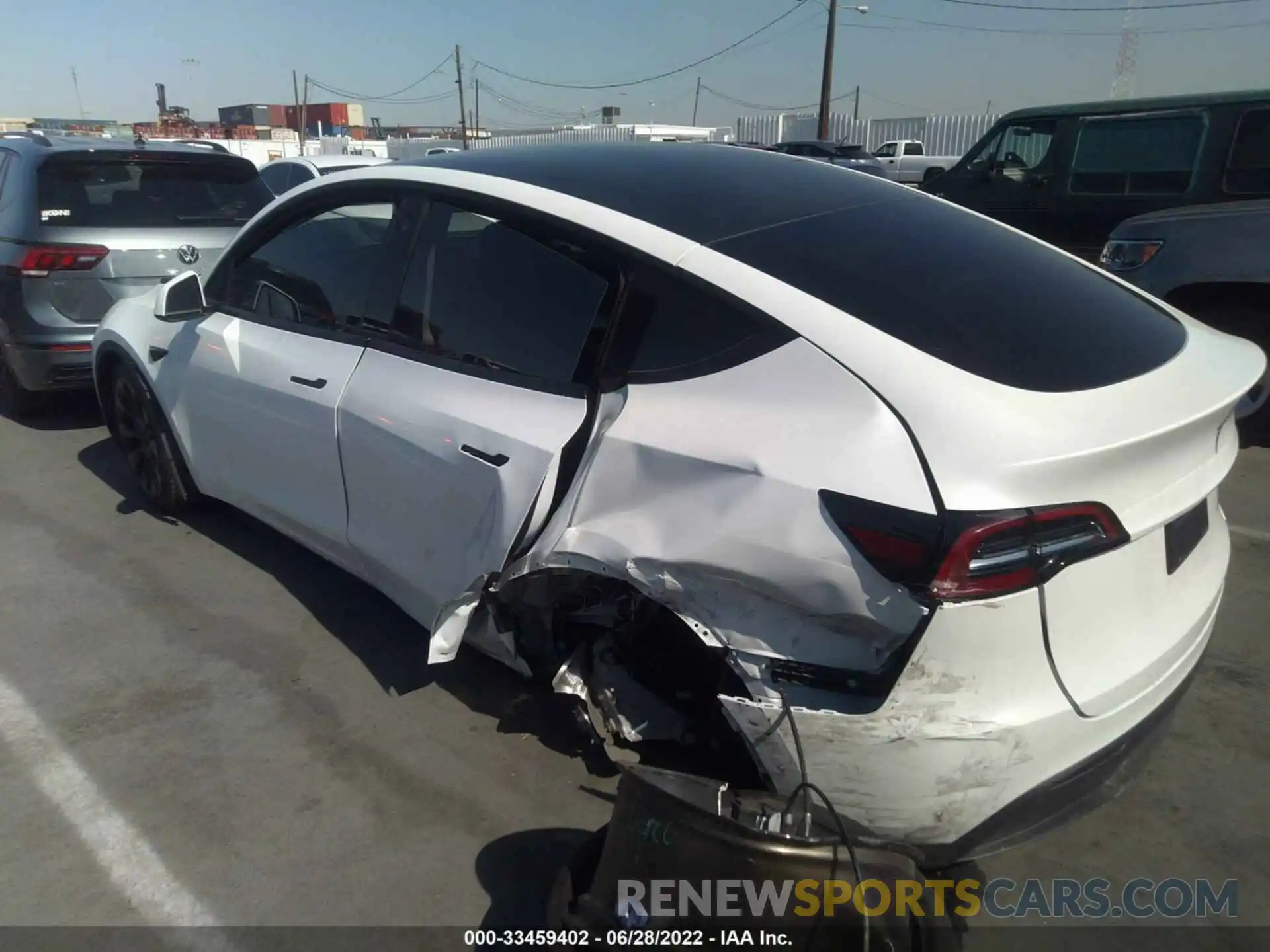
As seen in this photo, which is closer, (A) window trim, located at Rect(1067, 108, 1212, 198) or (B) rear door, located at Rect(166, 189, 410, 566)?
(B) rear door, located at Rect(166, 189, 410, 566)

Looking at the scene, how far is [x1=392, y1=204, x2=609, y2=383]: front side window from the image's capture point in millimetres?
2578

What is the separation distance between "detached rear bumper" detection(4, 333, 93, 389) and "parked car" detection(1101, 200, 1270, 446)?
598cm

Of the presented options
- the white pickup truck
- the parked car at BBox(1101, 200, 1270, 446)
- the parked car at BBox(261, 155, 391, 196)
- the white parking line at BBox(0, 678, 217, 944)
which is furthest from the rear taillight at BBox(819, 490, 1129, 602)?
the white pickup truck

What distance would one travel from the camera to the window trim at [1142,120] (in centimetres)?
686

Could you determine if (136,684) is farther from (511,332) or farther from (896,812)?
(896,812)

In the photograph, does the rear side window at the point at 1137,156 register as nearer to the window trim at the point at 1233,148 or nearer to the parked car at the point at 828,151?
the window trim at the point at 1233,148

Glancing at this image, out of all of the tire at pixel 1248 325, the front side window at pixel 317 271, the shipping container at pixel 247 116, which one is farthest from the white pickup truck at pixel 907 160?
the shipping container at pixel 247 116

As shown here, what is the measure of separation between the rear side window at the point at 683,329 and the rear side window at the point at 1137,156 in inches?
247

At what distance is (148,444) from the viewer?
4.56 m

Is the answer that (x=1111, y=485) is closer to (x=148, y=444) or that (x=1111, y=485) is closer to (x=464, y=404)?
(x=464, y=404)

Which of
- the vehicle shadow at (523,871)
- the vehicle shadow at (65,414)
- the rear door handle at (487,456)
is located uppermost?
the rear door handle at (487,456)

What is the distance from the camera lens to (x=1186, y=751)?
2.87 m

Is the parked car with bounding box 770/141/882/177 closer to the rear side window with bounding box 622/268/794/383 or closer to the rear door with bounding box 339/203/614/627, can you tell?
the rear door with bounding box 339/203/614/627

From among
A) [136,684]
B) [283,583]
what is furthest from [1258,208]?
[136,684]
